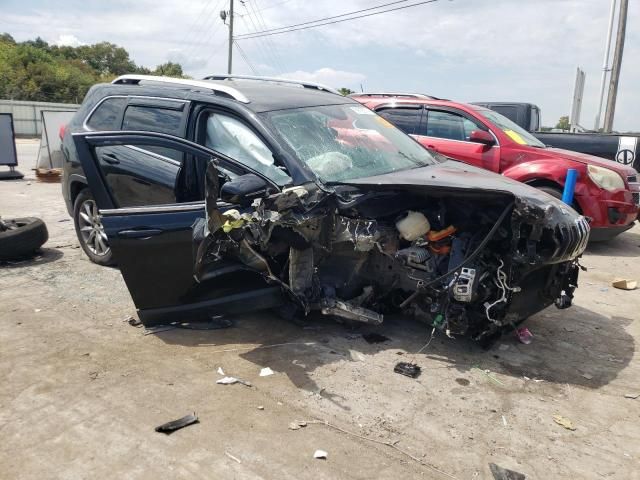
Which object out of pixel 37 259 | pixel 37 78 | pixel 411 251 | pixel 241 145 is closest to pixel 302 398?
pixel 411 251

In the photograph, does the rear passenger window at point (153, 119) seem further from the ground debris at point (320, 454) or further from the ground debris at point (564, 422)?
the ground debris at point (564, 422)

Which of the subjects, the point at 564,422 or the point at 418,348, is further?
the point at 418,348

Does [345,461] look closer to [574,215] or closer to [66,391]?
[66,391]

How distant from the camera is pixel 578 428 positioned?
320cm

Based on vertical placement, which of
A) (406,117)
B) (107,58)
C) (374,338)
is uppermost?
(107,58)

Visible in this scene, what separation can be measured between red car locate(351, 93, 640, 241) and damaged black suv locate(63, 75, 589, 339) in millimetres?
3171

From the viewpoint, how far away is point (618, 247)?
786cm

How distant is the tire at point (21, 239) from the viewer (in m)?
5.68

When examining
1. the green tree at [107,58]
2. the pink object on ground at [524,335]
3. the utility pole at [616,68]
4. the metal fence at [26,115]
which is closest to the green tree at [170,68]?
the green tree at [107,58]

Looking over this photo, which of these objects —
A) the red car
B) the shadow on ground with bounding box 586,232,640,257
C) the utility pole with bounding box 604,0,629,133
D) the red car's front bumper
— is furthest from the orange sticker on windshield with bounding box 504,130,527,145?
the utility pole with bounding box 604,0,629,133

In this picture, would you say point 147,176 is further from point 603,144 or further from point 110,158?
point 603,144

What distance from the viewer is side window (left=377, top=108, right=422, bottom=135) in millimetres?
8250

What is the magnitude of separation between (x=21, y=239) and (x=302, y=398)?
13.0 feet

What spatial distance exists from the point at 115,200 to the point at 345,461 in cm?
275
